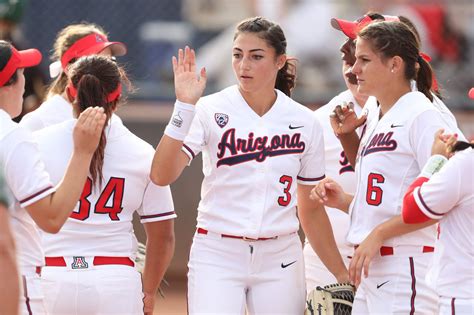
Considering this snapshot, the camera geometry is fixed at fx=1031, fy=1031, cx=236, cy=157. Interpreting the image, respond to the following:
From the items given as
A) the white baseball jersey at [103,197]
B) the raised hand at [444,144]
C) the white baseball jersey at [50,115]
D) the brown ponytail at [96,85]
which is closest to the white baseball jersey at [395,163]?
the raised hand at [444,144]

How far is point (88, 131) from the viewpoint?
413 centimetres

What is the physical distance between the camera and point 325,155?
5.50 m

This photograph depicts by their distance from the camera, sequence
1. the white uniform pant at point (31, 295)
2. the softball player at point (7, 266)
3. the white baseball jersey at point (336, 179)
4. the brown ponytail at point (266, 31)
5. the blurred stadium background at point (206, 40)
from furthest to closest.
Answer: the blurred stadium background at point (206, 40)
the white baseball jersey at point (336, 179)
the brown ponytail at point (266, 31)
the white uniform pant at point (31, 295)
the softball player at point (7, 266)

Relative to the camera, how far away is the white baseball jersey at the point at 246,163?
184 inches

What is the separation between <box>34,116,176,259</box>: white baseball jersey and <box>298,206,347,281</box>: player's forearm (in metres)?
0.89

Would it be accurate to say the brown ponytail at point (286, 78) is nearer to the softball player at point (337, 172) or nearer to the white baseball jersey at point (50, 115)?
the softball player at point (337, 172)

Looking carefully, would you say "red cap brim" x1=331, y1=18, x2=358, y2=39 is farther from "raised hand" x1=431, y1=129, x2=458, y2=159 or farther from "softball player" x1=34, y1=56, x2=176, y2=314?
"softball player" x1=34, y1=56, x2=176, y2=314

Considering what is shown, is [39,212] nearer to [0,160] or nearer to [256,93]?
[0,160]

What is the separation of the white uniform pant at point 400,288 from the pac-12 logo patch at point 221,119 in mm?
949

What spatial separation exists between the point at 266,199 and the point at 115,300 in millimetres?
828

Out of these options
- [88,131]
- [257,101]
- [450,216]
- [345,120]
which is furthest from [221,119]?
[450,216]

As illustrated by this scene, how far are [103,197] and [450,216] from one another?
1.50m

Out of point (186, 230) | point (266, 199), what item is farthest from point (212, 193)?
point (186, 230)

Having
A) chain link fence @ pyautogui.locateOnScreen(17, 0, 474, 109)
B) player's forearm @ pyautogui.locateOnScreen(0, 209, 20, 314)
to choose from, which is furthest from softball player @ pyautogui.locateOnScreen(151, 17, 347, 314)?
chain link fence @ pyautogui.locateOnScreen(17, 0, 474, 109)
